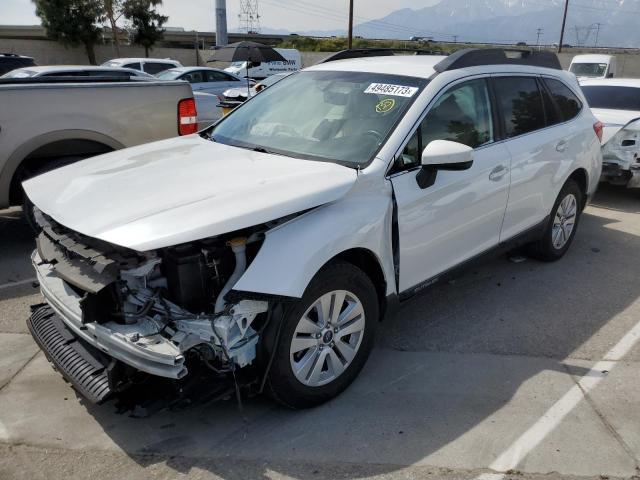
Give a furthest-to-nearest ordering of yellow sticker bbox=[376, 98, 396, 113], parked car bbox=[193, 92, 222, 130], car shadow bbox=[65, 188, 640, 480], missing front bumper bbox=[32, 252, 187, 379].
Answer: parked car bbox=[193, 92, 222, 130]
yellow sticker bbox=[376, 98, 396, 113]
car shadow bbox=[65, 188, 640, 480]
missing front bumper bbox=[32, 252, 187, 379]

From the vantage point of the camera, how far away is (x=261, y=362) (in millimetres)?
2838

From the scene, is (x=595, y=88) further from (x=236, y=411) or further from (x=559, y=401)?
(x=236, y=411)

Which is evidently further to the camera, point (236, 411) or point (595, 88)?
point (595, 88)

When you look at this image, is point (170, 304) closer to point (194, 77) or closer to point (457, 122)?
point (457, 122)

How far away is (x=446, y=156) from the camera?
3.33 meters

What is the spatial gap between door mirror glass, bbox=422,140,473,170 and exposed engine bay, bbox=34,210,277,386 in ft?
3.66

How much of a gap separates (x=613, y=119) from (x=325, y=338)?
6927mm

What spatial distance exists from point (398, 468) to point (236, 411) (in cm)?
96

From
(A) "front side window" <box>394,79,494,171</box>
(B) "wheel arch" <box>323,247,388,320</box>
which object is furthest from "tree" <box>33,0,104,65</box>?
(B) "wheel arch" <box>323,247,388,320</box>

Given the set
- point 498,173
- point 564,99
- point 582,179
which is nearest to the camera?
point 498,173

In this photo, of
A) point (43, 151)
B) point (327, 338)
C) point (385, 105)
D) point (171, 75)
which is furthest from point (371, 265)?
point (171, 75)

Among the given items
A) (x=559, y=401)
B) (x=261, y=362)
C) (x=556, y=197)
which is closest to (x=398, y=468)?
(x=261, y=362)

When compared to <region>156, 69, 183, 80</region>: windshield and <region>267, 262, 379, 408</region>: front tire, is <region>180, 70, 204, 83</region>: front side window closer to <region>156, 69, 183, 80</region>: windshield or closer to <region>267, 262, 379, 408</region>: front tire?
<region>156, 69, 183, 80</region>: windshield

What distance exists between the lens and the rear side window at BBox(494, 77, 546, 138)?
4.39 m
